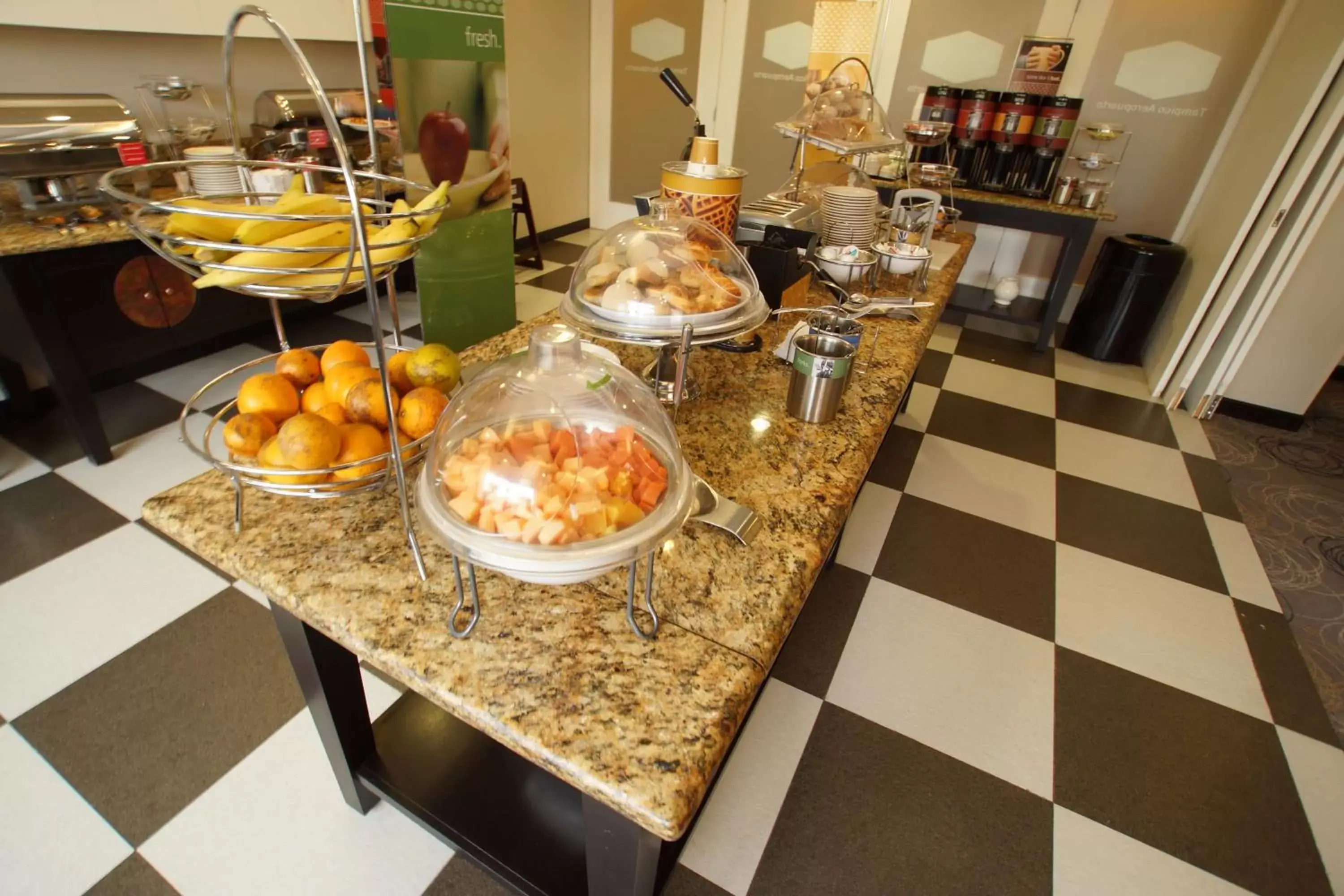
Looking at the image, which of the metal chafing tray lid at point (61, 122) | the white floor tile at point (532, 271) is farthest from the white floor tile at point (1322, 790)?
the white floor tile at point (532, 271)

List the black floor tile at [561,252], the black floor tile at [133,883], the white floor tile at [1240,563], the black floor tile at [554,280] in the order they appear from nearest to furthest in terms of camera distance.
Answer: the black floor tile at [133,883]
the white floor tile at [1240,563]
the black floor tile at [554,280]
the black floor tile at [561,252]

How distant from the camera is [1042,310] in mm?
3664

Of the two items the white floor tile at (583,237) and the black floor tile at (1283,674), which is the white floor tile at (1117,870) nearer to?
the black floor tile at (1283,674)

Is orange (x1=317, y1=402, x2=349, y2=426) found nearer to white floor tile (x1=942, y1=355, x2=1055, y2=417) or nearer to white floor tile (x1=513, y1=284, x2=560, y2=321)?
white floor tile (x1=513, y1=284, x2=560, y2=321)

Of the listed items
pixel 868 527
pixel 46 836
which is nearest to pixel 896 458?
pixel 868 527

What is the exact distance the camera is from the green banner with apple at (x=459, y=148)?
234 cm

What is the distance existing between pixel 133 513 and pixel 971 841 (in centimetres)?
233

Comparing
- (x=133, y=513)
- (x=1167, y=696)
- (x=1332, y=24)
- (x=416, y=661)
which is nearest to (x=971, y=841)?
(x=1167, y=696)

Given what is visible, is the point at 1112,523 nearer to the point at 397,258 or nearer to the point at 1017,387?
the point at 1017,387

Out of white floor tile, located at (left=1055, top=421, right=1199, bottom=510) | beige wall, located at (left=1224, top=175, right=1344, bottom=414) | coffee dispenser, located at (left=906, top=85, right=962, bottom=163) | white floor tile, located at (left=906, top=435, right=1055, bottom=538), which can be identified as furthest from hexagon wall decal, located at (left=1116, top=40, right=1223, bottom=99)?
white floor tile, located at (left=906, top=435, right=1055, bottom=538)

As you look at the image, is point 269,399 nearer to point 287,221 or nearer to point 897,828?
point 287,221

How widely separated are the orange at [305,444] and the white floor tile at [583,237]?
420cm

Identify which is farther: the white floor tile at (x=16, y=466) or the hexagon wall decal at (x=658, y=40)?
the hexagon wall decal at (x=658, y=40)

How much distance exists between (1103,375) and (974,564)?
2060mm
